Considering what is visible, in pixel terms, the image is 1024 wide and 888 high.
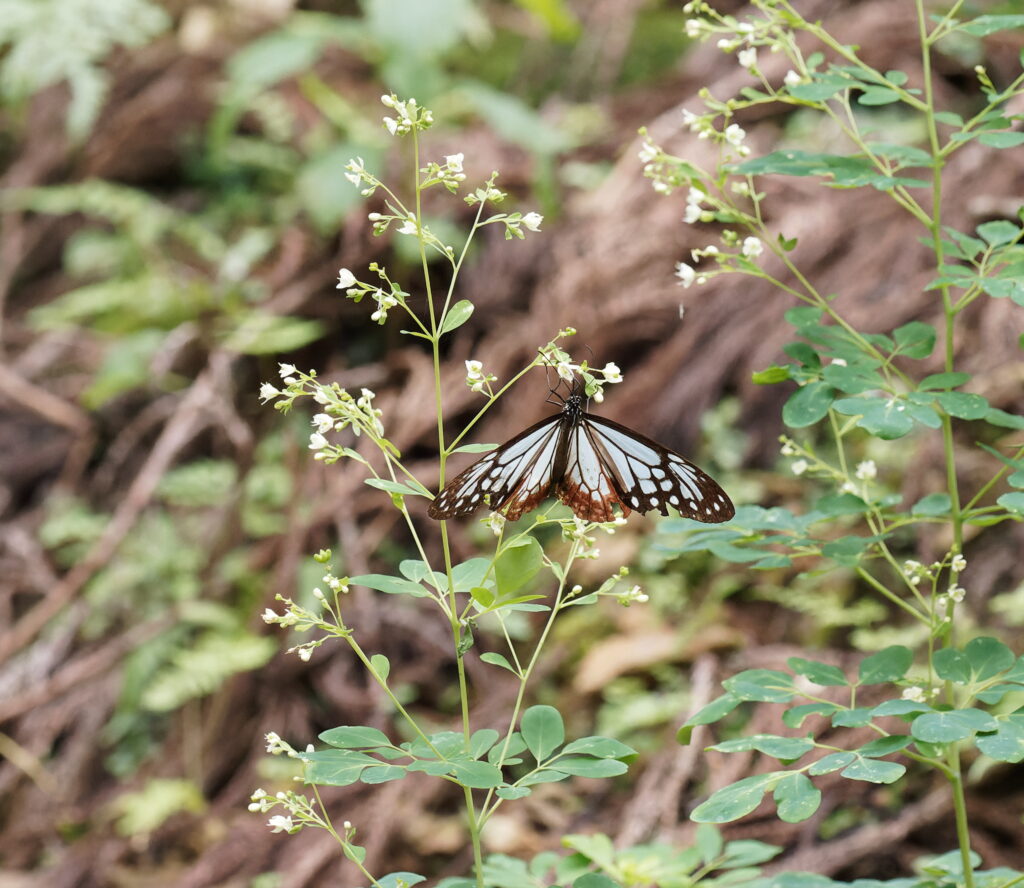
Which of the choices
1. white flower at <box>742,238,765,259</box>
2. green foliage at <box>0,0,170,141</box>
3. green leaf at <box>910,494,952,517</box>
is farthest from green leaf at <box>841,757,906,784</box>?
green foliage at <box>0,0,170,141</box>

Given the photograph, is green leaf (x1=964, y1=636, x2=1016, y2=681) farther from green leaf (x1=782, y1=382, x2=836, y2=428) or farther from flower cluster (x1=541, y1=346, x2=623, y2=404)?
flower cluster (x1=541, y1=346, x2=623, y2=404)

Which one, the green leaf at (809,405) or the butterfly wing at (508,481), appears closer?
the butterfly wing at (508,481)

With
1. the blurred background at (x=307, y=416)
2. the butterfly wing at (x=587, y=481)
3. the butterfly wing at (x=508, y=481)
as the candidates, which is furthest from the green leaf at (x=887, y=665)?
the blurred background at (x=307, y=416)

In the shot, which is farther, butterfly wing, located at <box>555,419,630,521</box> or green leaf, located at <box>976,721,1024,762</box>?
butterfly wing, located at <box>555,419,630,521</box>

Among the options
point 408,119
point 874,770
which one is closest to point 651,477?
point 874,770

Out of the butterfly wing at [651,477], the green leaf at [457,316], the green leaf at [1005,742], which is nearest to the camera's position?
the green leaf at [1005,742]

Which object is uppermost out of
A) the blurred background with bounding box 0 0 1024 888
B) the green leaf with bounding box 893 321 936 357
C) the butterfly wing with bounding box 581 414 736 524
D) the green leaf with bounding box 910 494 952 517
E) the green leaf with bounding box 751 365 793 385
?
the green leaf with bounding box 893 321 936 357

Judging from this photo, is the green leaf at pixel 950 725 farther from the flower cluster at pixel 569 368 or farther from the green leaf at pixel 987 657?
the flower cluster at pixel 569 368

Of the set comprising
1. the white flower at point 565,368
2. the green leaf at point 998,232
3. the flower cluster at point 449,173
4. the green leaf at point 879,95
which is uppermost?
the green leaf at point 879,95
